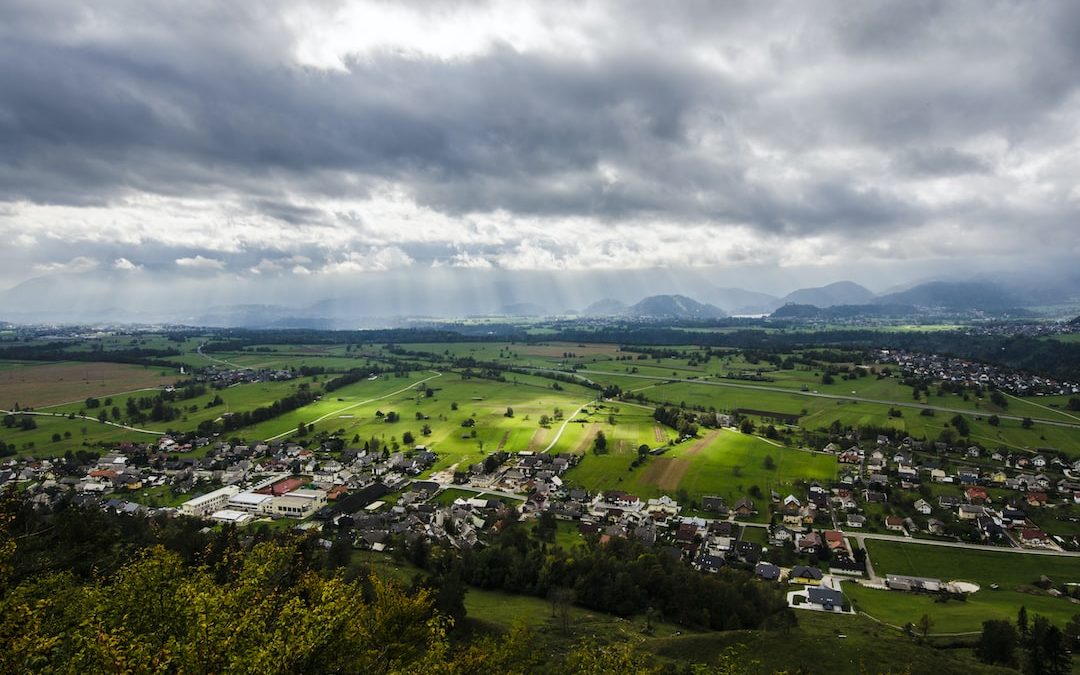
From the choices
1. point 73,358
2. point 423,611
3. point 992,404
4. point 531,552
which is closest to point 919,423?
point 992,404

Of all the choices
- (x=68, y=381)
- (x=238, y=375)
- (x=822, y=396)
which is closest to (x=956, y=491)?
(x=822, y=396)

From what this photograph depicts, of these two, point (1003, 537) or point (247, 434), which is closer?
point (1003, 537)

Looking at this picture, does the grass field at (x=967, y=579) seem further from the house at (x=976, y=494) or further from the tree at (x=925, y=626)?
the house at (x=976, y=494)

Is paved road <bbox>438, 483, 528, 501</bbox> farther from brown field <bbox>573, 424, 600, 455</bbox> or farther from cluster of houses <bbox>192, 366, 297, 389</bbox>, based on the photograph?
cluster of houses <bbox>192, 366, 297, 389</bbox>

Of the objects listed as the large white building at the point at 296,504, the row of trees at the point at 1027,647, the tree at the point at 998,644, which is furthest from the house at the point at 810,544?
the large white building at the point at 296,504

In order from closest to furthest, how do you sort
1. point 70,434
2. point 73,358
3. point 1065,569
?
point 1065,569, point 70,434, point 73,358

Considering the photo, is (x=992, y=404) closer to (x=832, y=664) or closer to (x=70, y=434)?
(x=832, y=664)

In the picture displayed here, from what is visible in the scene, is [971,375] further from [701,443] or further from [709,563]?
[709,563]

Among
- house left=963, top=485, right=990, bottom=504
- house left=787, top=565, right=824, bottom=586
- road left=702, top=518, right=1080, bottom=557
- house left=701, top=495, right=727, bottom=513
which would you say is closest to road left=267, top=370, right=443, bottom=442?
house left=701, top=495, right=727, bottom=513
